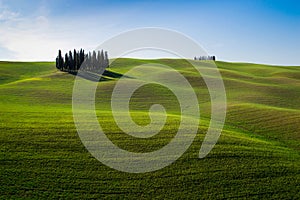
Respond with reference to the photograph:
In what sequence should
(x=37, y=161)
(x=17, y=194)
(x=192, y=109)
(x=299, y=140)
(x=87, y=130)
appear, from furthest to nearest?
(x=192, y=109), (x=299, y=140), (x=87, y=130), (x=37, y=161), (x=17, y=194)

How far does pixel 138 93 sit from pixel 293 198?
37.4m

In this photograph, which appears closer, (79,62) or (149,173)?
(149,173)

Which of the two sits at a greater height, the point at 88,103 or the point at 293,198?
the point at 88,103

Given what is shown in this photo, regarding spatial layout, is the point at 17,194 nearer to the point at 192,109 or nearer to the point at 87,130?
the point at 87,130

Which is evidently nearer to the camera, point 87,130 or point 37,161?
point 37,161

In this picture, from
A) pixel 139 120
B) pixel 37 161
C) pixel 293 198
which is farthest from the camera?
pixel 139 120

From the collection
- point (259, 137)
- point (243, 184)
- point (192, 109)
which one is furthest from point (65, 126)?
point (192, 109)

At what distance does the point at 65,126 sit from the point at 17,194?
10.7m

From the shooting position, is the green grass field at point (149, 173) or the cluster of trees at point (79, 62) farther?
the cluster of trees at point (79, 62)

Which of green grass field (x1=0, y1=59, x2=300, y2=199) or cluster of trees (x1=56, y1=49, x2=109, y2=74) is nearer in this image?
green grass field (x1=0, y1=59, x2=300, y2=199)

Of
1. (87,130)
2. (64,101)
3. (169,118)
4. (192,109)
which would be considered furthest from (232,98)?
(87,130)

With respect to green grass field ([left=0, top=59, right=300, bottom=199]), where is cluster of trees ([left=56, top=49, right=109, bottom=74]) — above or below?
above

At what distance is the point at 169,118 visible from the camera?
33469mm

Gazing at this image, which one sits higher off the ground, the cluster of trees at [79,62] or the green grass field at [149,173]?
the cluster of trees at [79,62]
